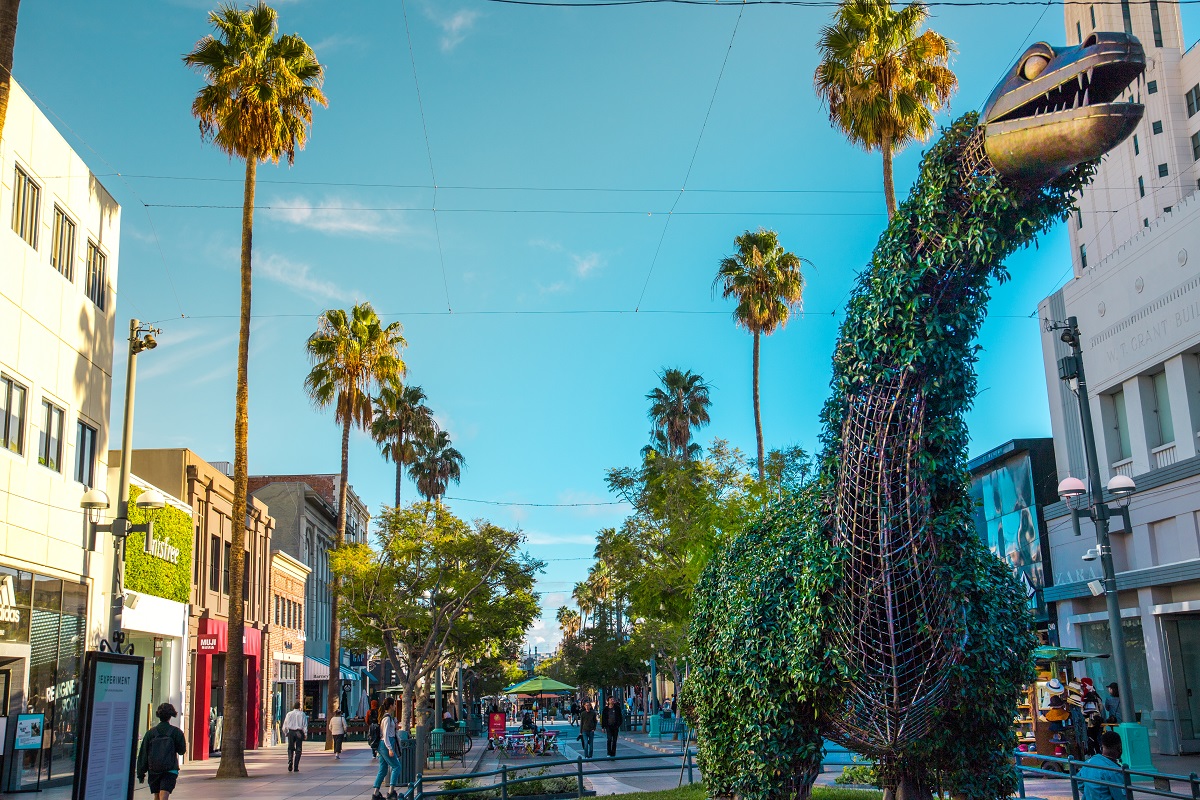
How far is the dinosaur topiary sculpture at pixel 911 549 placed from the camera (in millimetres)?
6766

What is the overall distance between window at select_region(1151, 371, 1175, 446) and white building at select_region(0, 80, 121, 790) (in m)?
22.1

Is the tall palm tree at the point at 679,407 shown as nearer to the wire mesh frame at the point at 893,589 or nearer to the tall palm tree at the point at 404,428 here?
the tall palm tree at the point at 404,428

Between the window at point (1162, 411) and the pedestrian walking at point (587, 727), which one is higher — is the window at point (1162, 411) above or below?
above

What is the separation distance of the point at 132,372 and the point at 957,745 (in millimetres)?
15911

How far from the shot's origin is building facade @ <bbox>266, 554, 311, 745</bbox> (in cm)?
4256

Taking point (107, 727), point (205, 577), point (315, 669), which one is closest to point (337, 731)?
point (205, 577)

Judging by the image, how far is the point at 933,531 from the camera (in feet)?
22.5

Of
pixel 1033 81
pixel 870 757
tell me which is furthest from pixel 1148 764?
pixel 1033 81

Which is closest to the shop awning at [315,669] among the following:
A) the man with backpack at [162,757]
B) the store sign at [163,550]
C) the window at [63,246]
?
the store sign at [163,550]

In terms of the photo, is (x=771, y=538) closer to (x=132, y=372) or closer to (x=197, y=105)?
(x=132, y=372)

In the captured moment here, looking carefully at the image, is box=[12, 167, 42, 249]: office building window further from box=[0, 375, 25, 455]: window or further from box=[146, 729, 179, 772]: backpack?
box=[146, 729, 179, 772]: backpack

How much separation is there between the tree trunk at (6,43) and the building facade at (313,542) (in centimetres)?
3169

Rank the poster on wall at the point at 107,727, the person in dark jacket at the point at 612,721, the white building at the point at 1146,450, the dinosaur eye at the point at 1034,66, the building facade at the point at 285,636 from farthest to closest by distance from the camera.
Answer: the building facade at the point at 285,636, the person in dark jacket at the point at 612,721, the white building at the point at 1146,450, the poster on wall at the point at 107,727, the dinosaur eye at the point at 1034,66

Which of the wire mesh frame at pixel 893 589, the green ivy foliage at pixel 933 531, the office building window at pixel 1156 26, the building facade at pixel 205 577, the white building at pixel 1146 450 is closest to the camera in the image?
the green ivy foliage at pixel 933 531
